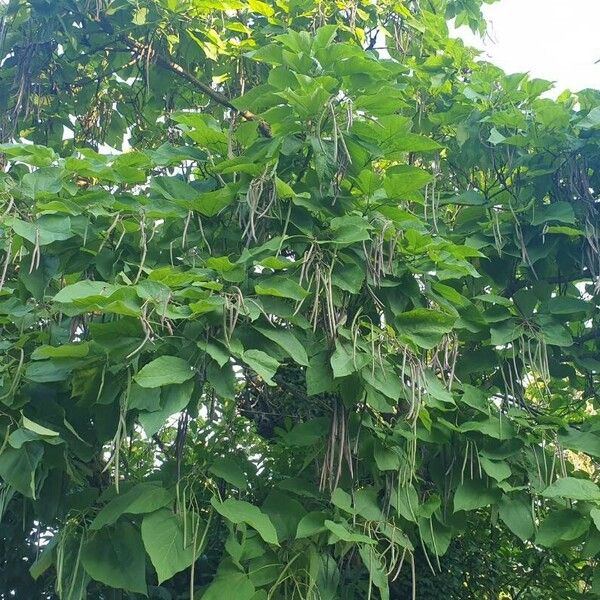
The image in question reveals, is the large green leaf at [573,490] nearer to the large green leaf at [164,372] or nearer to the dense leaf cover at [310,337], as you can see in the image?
the dense leaf cover at [310,337]

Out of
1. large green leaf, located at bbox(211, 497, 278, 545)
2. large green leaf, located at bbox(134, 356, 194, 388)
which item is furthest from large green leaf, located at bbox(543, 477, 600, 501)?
large green leaf, located at bbox(134, 356, 194, 388)

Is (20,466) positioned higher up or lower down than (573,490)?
lower down

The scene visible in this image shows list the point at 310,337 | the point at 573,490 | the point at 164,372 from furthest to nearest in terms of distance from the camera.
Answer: the point at 310,337 → the point at 573,490 → the point at 164,372

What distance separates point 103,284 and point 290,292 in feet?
1.17

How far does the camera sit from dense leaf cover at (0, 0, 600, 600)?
1.63 metres

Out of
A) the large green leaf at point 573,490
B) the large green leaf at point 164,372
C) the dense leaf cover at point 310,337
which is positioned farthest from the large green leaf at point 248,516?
the large green leaf at point 573,490

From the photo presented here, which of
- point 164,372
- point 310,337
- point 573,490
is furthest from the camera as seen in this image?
point 310,337

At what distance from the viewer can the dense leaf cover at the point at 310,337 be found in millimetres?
1630

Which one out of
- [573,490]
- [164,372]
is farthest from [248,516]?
[573,490]

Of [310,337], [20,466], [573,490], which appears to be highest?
[310,337]

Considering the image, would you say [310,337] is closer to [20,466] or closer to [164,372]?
[164,372]

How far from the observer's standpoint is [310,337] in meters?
1.83

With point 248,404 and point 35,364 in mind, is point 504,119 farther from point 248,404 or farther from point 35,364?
point 35,364

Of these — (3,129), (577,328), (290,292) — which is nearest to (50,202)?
(290,292)
